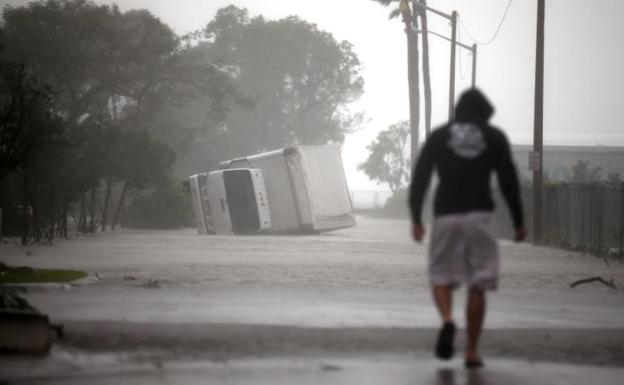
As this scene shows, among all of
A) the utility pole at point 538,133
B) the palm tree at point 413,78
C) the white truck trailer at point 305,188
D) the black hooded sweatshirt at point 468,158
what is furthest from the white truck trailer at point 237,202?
the black hooded sweatshirt at point 468,158

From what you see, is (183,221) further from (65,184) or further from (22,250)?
(22,250)

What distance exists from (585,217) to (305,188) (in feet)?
42.0

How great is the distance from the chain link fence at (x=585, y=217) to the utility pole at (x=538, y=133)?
1.62 ft

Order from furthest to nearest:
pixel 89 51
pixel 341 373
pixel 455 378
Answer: pixel 89 51 < pixel 341 373 < pixel 455 378

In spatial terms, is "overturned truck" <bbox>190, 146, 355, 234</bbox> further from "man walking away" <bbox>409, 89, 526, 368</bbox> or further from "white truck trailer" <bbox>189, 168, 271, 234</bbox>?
"man walking away" <bbox>409, 89, 526, 368</bbox>

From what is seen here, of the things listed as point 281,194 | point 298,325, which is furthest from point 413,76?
point 298,325

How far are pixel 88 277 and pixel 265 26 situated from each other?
80480 millimetres

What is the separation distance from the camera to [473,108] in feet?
26.8

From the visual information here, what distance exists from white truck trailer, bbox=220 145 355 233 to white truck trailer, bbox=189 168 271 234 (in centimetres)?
85

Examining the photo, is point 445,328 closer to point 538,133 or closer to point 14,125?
point 14,125

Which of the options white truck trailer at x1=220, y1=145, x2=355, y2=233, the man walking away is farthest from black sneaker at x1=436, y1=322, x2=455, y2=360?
white truck trailer at x1=220, y1=145, x2=355, y2=233

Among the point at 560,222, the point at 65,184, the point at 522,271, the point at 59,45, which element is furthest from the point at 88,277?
the point at 59,45

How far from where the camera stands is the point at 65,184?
30734 millimetres

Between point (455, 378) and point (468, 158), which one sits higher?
point (468, 158)
